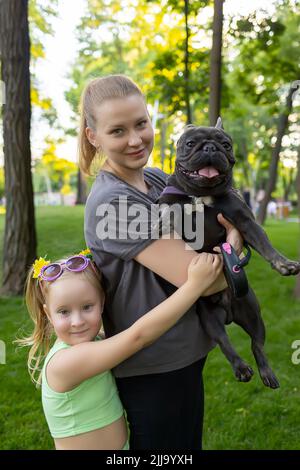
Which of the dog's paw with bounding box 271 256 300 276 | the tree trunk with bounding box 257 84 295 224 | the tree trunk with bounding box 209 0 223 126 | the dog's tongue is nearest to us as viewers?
the dog's paw with bounding box 271 256 300 276

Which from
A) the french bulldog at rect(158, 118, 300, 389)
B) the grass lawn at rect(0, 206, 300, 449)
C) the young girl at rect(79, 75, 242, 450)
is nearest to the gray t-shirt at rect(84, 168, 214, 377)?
the young girl at rect(79, 75, 242, 450)

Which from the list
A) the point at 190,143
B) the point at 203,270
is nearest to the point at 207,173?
the point at 190,143

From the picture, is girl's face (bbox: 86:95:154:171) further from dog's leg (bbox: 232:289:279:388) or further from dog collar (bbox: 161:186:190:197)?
dog's leg (bbox: 232:289:279:388)

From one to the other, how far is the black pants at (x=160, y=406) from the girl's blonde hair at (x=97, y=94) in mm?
1107

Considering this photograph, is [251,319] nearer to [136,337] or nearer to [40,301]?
[136,337]

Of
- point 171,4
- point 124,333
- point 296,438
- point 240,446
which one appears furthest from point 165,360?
point 171,4

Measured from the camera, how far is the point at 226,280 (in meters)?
1.91

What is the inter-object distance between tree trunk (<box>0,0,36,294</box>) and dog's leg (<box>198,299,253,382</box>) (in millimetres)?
5700

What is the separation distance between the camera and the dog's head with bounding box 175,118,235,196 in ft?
6.08

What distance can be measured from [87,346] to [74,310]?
0.56 feet

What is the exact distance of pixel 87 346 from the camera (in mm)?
1917

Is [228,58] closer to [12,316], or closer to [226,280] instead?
[12,316]
